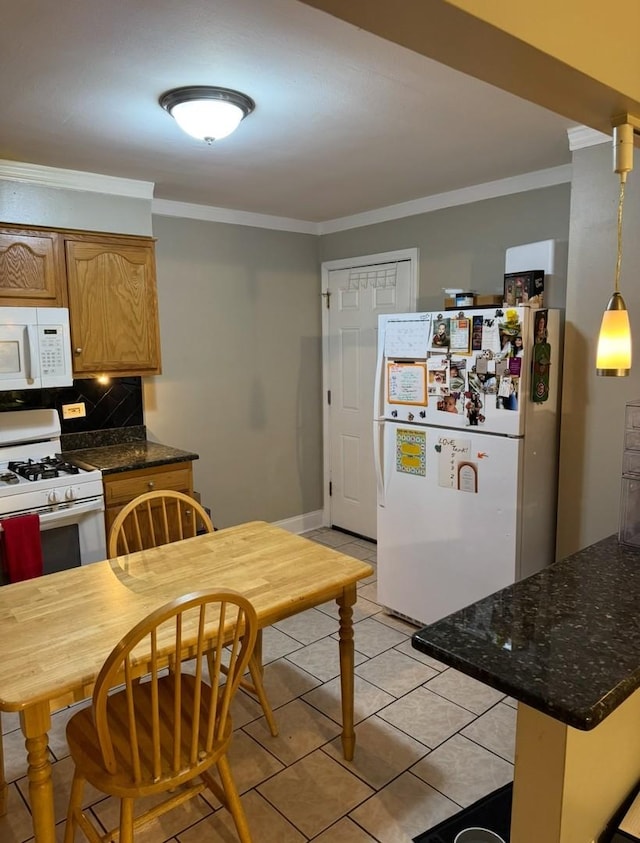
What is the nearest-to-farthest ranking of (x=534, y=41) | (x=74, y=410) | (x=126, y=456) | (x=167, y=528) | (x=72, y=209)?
(x=534, y=41)
(x=167, y=528)
(x=72, y=209)
(x=126, y=456)
(x=74, y=410)

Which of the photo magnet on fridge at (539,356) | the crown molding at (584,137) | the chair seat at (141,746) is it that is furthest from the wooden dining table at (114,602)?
the crown molding at (584,137)

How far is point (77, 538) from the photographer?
9.71 feet

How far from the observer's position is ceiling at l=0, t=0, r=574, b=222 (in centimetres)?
159

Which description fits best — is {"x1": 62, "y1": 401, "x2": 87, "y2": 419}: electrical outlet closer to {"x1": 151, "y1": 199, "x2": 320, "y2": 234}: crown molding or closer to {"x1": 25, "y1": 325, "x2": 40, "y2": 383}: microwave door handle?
{"x1": 25, "y1": 325, "x2": 40, "y2": 383}: microwave door handle

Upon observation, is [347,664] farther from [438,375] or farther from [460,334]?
[460,334]

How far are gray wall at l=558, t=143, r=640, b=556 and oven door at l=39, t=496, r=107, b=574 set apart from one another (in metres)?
2.26

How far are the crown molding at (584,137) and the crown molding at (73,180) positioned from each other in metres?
2.13

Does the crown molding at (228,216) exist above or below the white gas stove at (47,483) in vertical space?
above

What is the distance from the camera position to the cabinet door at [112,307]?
3.11 meters

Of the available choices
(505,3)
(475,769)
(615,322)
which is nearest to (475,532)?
(475,769)

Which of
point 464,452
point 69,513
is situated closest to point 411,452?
point 464,452

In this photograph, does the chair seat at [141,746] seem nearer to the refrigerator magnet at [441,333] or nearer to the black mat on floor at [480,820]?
the black mat on floor at [480,820]

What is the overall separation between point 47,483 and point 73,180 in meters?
1.56

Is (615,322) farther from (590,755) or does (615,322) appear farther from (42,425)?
(42,425)
